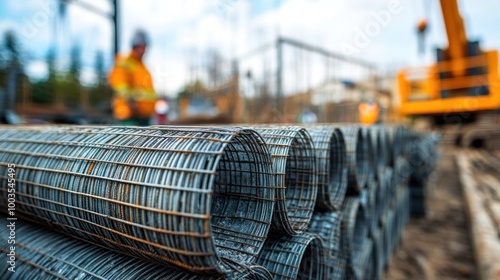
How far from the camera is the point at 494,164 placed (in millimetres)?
7426

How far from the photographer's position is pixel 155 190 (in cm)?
84

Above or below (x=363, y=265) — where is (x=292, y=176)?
above

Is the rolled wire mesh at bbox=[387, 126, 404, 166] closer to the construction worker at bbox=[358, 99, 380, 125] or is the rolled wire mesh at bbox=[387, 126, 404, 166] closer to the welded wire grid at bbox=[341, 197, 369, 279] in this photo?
the welded wire grid at bbox=[341, 197, 369, 279]

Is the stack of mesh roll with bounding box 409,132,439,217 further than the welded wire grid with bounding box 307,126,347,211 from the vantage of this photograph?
Yes

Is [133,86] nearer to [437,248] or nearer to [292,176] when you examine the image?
[292,176]

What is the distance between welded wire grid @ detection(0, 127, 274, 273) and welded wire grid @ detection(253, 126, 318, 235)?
10 cm

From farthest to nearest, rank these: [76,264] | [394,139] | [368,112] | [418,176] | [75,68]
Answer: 1. [75,68]
2. [368,112]
3. [418,176]
4. [394,139]
5. [76,264]

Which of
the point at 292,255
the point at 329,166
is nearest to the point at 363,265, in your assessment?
the point at 329,166

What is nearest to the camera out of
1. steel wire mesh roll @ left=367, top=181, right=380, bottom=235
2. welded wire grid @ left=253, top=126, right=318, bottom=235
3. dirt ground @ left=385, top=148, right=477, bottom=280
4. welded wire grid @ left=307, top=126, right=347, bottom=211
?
welded wire grid @ left=253, top=126, right=318, bottom=235

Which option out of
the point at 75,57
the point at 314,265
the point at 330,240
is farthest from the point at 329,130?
the point at 75,57

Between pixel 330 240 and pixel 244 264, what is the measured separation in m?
0.73

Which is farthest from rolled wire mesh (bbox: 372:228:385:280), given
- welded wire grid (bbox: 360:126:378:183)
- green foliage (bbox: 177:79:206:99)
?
green foliage (bbox: 177:79:206:99)

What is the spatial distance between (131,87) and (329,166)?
9.09 feet

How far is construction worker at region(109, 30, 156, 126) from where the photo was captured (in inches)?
142
